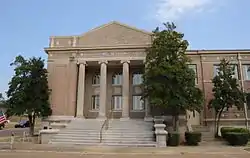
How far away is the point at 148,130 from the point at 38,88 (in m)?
10.6

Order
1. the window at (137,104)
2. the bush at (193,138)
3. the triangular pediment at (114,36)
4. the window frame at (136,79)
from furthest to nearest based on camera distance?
the window frame at (136,79) < the window at (137,104) < the triangular pediment at (114,36) < the bush at (193,138)

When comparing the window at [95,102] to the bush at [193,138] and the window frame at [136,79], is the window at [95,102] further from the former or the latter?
the bush at [193,138]

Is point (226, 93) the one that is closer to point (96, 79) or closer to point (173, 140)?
point (173, 140)

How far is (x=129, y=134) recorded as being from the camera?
65.0 feet

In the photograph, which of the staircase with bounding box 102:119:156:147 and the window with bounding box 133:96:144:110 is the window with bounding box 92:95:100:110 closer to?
the window with bounding box 133:96:144:110

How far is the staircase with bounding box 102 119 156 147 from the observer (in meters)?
18.4

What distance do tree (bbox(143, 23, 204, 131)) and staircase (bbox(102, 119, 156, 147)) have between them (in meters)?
2.35

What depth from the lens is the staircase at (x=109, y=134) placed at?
18656mm

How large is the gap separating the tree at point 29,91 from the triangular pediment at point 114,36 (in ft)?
16.9

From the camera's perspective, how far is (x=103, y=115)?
24.3 m

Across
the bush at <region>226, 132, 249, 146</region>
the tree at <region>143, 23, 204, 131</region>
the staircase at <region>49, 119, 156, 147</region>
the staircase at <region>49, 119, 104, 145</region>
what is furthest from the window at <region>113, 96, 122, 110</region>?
the bush at <region>226, 132, 249, 146</region>

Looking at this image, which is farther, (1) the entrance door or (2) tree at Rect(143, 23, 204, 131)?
(1) the entrance door

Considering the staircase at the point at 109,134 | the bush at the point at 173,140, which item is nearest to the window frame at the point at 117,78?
the staircase at the point at 109,134

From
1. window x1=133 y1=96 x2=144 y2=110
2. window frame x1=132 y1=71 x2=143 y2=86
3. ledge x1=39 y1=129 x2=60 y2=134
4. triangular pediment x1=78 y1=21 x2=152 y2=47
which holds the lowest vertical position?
ledge x1=39 y1=129 x2=60 y2=134
